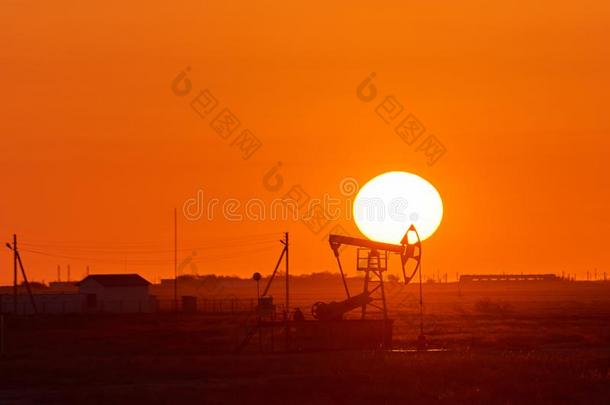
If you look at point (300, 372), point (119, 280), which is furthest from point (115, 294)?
point (300, 372)

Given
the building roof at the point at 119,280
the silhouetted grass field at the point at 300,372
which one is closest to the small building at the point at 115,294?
the building roof at the point at 119,280

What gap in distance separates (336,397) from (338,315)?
21.6 metres

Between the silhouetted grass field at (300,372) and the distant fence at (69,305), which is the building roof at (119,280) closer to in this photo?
the distant fence at (69,305)

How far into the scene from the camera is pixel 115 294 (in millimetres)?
86062

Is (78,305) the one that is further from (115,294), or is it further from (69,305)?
(115,294)

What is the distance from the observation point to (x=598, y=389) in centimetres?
3111

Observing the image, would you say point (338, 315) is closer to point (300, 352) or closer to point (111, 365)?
point (300, 352)

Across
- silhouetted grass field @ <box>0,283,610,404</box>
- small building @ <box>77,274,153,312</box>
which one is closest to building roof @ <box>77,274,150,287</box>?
small building @ <box>77,274,153,312</box>

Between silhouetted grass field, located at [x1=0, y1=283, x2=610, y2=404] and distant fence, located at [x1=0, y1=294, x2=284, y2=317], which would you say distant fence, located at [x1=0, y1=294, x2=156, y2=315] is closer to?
distant fence, located at [x1=0, y1=294, x2=284, y2=317]

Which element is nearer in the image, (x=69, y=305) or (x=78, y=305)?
(x=69, y=305)

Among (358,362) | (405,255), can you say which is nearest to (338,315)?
(405,255)

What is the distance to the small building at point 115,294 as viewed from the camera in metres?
84.6

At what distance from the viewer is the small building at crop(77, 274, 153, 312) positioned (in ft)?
277

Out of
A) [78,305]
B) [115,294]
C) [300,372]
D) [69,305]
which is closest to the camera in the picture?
[300,372]
